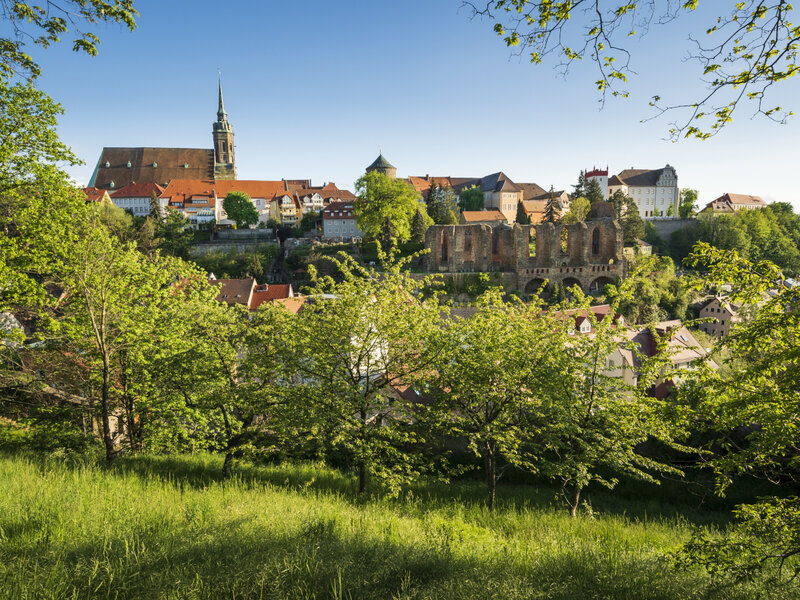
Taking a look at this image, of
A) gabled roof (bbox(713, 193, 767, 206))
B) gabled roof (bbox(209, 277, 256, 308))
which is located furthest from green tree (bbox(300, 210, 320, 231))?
gabled roof (bbox(713, 193, 767, 206))

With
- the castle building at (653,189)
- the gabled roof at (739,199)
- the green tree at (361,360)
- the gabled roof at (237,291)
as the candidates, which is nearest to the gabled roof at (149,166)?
the gabled roof at (237,291)

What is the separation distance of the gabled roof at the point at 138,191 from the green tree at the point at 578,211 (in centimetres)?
6038

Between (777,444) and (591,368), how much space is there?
512cm

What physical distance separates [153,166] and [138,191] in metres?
11.0

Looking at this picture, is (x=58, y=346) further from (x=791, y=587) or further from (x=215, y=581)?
(x=791, y=587)

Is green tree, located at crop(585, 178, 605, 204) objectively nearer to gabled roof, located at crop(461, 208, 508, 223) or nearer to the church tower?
gabled roof, located at crop(461, 208, 508, 223)

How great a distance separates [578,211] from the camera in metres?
55.5

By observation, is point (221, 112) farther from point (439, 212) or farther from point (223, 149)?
point (439, 212)

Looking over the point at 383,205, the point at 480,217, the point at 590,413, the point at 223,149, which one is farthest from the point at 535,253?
the point at 223,149

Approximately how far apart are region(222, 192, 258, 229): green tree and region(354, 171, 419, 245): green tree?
23.4m

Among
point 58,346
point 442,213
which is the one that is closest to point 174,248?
point 442,213

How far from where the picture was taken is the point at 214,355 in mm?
9648

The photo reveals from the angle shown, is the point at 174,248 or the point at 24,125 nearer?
the point at 24,125

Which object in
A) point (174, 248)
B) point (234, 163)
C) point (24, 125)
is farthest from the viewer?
point (234, 163)
